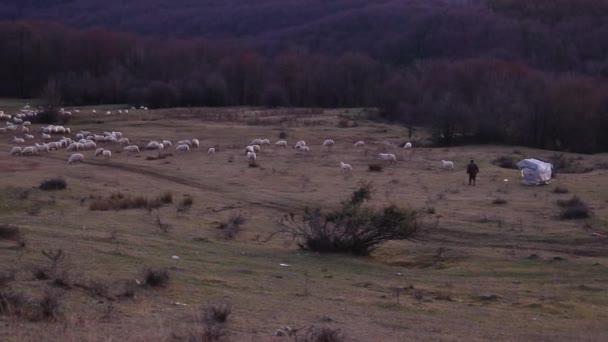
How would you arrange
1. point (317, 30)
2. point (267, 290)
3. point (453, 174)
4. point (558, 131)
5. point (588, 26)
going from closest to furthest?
point (267, 290) → point (453, 174) → point (558, 131) → point (588, 26) → point (317, 30)

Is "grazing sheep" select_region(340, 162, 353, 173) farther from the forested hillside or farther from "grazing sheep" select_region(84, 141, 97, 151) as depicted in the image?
the forested hillside

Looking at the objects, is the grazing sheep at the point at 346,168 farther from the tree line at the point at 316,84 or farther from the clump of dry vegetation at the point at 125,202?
the tree line at the point at 316,84

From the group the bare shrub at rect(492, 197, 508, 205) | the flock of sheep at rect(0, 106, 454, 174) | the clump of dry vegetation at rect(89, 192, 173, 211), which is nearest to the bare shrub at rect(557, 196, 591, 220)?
the bare shrub at rect(492, 197, 508, 205)

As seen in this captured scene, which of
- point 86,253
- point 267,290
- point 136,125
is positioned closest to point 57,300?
point 267,290

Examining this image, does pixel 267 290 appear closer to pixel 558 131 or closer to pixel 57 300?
pixel 57 300

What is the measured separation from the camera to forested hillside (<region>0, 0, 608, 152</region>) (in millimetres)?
57375

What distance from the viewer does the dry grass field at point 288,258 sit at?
36.3ft

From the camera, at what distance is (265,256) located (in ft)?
58.6

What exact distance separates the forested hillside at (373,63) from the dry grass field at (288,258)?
1764 cm

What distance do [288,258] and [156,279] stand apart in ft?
18.1

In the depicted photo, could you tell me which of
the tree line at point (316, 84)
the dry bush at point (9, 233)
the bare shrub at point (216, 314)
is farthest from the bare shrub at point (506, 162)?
the bare shrub at point (216, 314)

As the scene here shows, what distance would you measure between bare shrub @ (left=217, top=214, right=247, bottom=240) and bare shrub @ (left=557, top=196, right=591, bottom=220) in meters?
8.53

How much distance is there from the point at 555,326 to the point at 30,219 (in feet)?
40.3

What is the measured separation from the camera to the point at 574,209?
25656mm
